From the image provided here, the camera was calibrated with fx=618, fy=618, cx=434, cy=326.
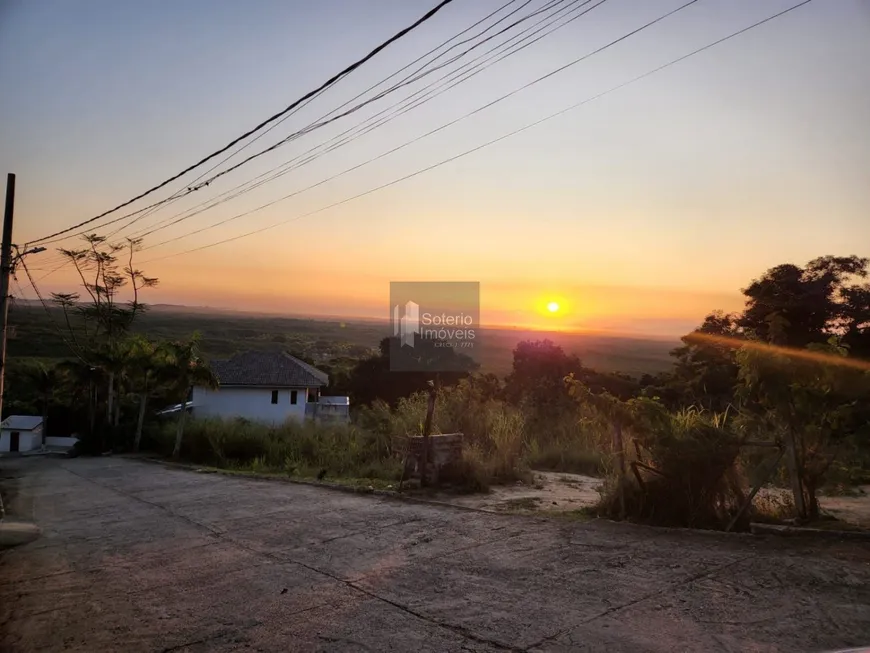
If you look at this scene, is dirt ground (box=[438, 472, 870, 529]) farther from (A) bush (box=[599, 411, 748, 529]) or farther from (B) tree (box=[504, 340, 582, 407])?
(B) tree (box=[504, 340, 582, 407])

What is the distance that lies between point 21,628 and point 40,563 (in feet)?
8.92

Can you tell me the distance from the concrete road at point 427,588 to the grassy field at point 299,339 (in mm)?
9855

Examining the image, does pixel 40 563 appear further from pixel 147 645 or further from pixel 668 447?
pixel 668 447

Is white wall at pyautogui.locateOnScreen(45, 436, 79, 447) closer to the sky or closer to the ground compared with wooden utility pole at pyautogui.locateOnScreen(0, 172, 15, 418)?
closer to the ground

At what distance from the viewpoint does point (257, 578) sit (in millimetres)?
6301

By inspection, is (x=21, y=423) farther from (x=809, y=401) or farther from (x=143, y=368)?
(x=809, y=401)

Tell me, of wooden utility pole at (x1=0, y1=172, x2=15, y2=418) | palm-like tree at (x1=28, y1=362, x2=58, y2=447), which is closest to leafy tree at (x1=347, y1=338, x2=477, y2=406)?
palm-like tree at (x1=28, y1=362, x2=58, y2=447)

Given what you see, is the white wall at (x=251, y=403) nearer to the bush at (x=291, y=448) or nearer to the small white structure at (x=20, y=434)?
the bush at (x=291, y=448)

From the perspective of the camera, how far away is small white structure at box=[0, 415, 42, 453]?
50.2 metres

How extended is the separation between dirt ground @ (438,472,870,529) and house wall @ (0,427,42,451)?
51.5 metres

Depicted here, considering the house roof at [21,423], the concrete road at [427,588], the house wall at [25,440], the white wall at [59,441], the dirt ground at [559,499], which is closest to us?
the concrete road at [427,588]

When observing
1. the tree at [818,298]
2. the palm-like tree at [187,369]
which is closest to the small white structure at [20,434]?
the palm-like tree at [187,369]

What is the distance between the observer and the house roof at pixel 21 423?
50.8m

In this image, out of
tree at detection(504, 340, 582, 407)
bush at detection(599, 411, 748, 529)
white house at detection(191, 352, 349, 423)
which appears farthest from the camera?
white house at detection(191, 352, 349, 423)
